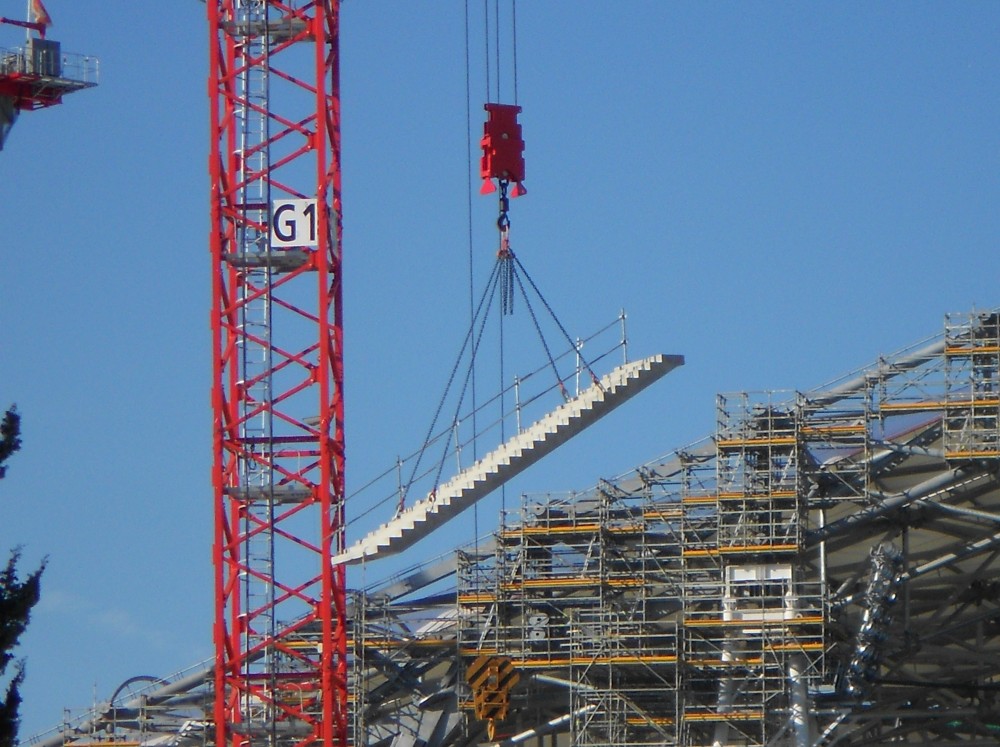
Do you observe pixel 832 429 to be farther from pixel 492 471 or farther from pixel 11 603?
pixel 11 603

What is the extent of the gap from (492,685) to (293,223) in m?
16.3

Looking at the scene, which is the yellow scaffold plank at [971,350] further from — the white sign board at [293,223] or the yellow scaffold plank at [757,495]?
the white sign board at [293,223]

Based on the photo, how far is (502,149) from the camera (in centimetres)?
8662

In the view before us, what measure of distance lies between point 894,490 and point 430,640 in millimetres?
14886

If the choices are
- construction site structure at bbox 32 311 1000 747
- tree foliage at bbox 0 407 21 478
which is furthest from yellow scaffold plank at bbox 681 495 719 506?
tree foliage at bbox 0 407 21 478

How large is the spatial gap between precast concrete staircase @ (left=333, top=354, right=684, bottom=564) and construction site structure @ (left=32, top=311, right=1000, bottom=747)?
4.60ft

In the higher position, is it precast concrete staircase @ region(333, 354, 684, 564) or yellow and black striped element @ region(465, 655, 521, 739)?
precast concrete staircase @ region(333, 354, 684, 564)

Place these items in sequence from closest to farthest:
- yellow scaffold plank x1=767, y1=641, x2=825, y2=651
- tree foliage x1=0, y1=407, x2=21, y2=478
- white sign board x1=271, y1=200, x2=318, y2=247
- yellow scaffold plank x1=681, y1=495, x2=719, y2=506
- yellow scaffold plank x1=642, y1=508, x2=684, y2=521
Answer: tree foliage x1=0, y1=407, x2=21, y2=478
yellow scaffold plank x1=767, y1=641, x2=825, y2=651
yellow scaffold plank x1=681, y1=495, x2=719, y2=506
yellow scaffold plank x1=642, y1=508, x2=684, y2=521
white sign board x1=271, y1=200, x2=318, y2=247

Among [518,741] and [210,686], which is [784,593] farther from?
[210,686]

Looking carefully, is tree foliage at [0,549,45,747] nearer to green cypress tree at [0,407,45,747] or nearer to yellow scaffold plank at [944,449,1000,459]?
green cypress tree at [0,407,45,747]

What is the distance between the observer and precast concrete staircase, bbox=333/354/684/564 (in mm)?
87688

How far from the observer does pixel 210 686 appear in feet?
308

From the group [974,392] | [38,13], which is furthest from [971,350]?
[38,13]

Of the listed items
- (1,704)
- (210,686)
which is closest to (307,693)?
(210,686)
